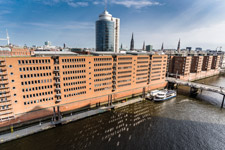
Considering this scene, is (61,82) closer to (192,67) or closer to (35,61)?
(35,61)

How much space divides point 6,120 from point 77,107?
Answer: 28.8 metres

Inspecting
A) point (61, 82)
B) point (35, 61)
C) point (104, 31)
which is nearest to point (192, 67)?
point (104, 31)

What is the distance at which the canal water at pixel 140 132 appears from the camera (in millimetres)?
44188

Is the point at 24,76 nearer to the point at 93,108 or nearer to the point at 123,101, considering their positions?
the point at 93,108

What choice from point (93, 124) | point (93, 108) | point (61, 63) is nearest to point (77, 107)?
point (93, 108)

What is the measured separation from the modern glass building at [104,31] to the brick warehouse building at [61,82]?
6146 centimetres

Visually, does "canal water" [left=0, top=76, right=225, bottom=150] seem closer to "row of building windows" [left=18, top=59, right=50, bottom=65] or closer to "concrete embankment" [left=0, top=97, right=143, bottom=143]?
"concrete embankment" [left=0, top=97, right=143, bottom=143]

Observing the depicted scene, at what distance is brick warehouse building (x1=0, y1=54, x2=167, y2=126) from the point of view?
156 feet

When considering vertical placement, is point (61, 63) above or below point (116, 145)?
above

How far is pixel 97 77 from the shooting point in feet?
224

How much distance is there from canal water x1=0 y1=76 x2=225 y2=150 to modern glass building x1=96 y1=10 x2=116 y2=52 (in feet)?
278

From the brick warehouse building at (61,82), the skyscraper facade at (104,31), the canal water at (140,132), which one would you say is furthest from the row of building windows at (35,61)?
the skyscraper facade at (104,31)

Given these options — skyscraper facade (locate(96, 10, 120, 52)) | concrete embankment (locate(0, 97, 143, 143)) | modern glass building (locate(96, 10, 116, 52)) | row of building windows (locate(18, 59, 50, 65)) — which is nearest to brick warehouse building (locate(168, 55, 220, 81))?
skyscraper facade (locate(96, 10, 120, 52))

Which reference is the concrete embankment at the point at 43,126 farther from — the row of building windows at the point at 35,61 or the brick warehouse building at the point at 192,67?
the brick warehouse building at the point at 192,67
